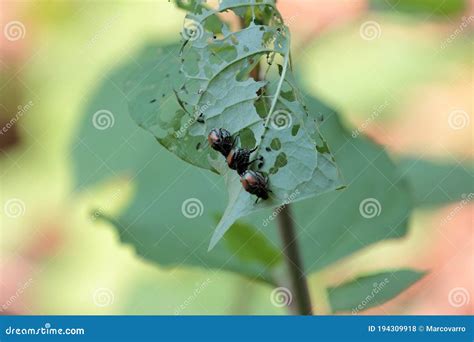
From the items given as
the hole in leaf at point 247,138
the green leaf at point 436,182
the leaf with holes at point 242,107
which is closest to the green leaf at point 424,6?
the green leaf at point 436,182

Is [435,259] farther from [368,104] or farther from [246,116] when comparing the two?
[246,116]

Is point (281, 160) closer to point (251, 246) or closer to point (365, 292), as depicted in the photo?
point (251, 246)

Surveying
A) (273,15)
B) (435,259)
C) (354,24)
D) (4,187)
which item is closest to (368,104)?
(354,24)

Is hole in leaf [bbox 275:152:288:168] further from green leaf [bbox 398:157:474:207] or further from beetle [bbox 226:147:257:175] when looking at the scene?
green leaf [bbox 398:157:474:207]

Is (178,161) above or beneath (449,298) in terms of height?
above

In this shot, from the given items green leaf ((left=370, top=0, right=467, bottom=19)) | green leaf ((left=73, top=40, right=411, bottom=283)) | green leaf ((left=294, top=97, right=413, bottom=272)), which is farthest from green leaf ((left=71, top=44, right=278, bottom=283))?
green leaf ((left=370, top=0, right=467, bottom=19))

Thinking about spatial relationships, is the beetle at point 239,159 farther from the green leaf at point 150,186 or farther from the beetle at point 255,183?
the green leaf at point 150,186

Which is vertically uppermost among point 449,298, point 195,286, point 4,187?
point 4,187

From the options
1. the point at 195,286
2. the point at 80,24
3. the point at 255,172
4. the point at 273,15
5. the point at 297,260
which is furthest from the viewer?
the point at 80,24
